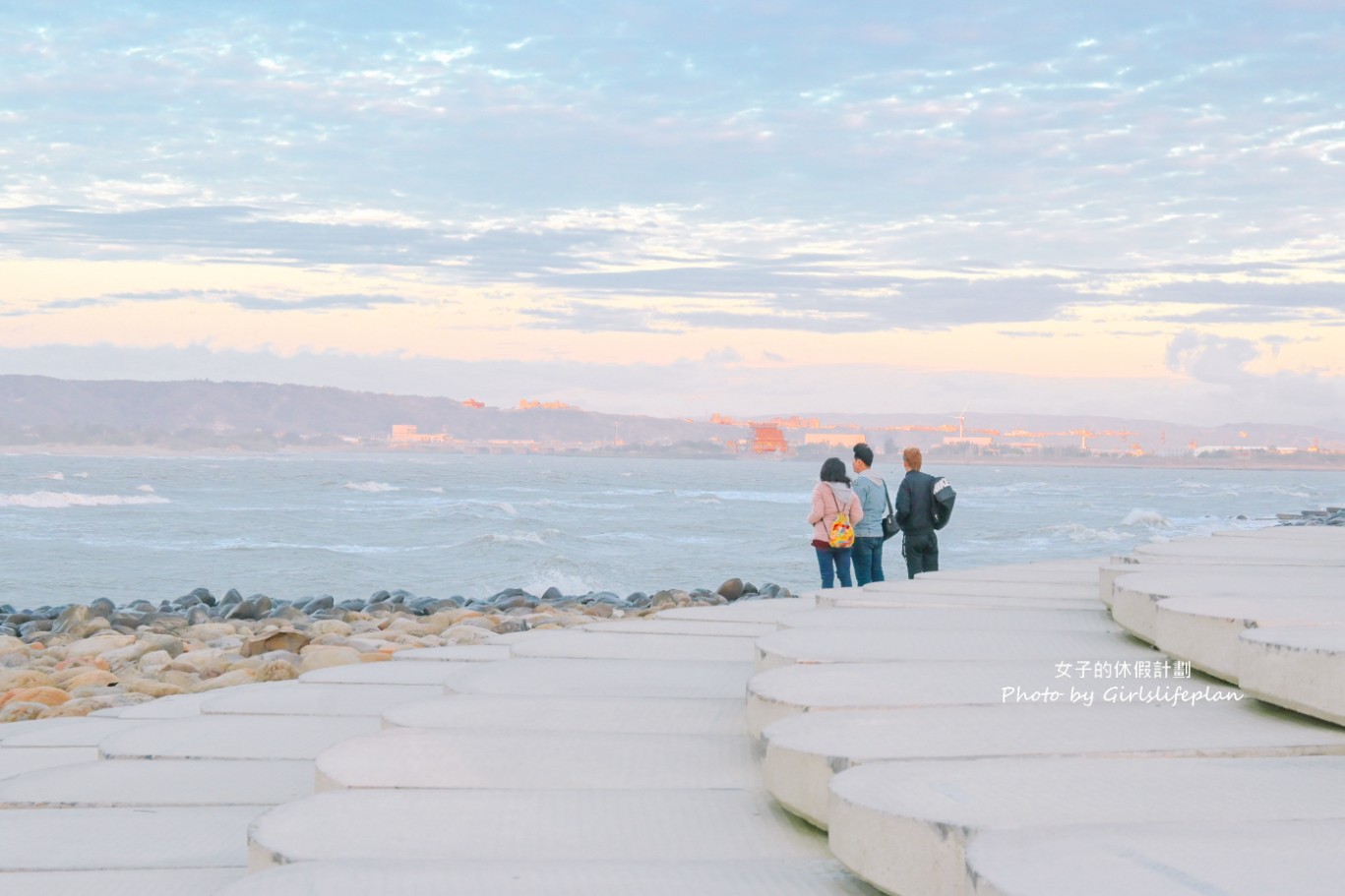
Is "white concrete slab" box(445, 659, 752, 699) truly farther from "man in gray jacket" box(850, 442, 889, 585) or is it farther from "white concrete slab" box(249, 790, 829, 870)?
"man in gray jacket" box(850, 442, 889, 585)

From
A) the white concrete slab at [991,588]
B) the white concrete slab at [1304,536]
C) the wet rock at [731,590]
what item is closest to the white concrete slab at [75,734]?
the white concrete slab at [991,588]

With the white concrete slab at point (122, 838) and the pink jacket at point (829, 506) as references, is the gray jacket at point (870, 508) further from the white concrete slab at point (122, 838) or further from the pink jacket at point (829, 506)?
the white concrete slab at point (122, 838)

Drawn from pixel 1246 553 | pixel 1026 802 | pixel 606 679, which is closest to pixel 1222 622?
pixel 1026 802

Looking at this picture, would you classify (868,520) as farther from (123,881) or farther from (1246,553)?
(123,881)

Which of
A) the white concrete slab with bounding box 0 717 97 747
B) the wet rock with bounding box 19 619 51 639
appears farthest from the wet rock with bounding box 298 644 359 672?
the wet rock with bounding box 19 619 51 639

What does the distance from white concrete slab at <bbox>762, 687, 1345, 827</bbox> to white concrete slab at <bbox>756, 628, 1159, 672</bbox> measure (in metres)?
0.67

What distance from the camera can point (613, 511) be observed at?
45.1 meters

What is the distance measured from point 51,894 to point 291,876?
762mm

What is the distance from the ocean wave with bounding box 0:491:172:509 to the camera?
46250mm

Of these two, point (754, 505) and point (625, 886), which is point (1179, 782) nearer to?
point (625, 886)

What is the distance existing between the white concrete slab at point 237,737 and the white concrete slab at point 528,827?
3.83 ft

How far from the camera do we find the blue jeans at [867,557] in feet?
29.0

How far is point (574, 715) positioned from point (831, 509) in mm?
5280

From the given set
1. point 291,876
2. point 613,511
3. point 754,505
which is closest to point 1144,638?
point 291,876
